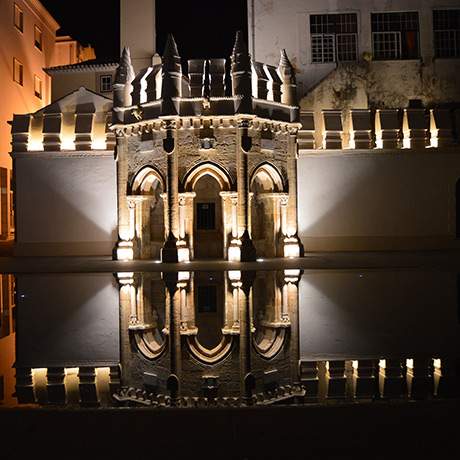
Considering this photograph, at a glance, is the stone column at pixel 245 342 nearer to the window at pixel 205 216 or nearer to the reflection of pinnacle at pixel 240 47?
the reflection of pinnacle at pixel 240 47

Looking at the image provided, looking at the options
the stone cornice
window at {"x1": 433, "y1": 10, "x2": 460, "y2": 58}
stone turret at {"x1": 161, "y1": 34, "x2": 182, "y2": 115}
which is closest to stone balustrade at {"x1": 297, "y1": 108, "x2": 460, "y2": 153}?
window at {"x1": 433, "y1": 10, "x2": 460, "y2": 58}

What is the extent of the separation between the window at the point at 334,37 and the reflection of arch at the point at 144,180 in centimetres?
1355

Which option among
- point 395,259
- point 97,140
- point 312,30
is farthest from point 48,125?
point 395,259

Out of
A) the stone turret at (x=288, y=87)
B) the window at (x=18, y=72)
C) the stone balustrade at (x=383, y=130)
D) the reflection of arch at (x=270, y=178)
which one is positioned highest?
the window at (x=18, y=72)

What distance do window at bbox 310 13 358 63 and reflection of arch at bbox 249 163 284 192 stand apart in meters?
10.9

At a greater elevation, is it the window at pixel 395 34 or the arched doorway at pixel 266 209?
the window at pixel 395 34

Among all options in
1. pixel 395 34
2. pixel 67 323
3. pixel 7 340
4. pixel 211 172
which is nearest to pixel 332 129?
pixel 211 172

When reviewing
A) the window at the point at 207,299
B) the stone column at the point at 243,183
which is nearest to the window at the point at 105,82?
the stone column at the point at 243,183

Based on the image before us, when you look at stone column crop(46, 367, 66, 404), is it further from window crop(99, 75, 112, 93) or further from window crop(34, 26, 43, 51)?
window crop(34, 26, 43, 51)

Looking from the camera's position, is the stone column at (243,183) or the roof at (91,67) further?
the roof at (91,67)

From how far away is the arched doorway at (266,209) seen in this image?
87.9 ft

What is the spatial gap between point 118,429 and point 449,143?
28.4 meters

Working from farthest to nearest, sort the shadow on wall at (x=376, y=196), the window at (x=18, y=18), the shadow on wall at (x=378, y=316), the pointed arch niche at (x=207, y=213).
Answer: the window at (x=18, y=18) → the shadow on wall at (x=376, y=196) → the pointed arch niche at (x=207, y=213) → the shadow on wall at (x=378, y=316)

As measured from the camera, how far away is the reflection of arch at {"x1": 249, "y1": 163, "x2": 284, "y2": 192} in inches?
1036
